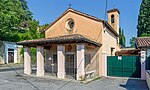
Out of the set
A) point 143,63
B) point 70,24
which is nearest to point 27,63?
point 70,24

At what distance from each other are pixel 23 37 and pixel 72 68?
76.8 feet

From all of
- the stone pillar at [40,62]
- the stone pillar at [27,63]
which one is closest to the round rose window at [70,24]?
the stone pillar at [40,62]

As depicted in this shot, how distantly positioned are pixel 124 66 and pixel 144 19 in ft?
83.8

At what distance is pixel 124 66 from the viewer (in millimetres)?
16891

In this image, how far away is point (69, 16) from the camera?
1919cm

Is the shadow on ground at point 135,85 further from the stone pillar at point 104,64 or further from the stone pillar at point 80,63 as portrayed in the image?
the stone pillar at point 104,64

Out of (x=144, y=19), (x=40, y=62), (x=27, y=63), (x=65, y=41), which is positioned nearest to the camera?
(x=65, y=41)

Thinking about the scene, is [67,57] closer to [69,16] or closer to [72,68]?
[72,68]

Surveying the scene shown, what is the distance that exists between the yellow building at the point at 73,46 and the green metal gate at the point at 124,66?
75 centimetres

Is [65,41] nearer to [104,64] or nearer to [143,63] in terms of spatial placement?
[104,64]

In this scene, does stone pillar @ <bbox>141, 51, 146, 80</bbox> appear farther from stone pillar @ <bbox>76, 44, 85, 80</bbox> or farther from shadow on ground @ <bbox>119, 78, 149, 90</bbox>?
stone pillar @ <bbox>76, 44, 85, 80</bbox>

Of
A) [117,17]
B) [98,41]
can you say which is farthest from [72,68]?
[117,17]

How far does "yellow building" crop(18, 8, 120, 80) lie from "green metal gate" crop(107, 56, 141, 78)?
747 mm

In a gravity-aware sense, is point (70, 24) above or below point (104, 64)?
above
